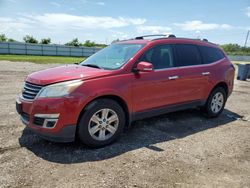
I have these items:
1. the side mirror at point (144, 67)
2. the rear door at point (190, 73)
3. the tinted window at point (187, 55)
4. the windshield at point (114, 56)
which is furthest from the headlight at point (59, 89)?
the tinted window at point (187, 55)

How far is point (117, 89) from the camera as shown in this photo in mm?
4211

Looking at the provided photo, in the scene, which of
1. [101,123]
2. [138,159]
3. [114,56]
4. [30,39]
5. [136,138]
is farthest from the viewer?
[30,39]

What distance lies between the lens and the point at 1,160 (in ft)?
12.0

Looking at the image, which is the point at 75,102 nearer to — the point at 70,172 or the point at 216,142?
the point at 70,172

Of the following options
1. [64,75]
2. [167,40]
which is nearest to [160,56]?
[167,40]

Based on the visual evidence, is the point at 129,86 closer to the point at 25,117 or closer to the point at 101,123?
the point at 101,123

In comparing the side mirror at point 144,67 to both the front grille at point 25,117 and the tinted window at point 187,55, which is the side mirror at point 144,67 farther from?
the front grille at point 25,117

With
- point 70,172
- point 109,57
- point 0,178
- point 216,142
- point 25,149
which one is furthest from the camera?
point 109,57

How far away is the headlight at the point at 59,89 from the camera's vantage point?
3768mm

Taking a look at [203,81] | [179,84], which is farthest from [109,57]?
[203,81]

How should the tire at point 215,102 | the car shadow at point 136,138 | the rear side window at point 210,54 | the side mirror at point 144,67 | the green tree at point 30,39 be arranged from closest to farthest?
the car shadow at point 136,138, the side mirror at point 144,67, the rear side window at point 210,54, the tire at point 215,102, the green tree at point 30,39

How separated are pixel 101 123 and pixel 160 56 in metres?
1.85

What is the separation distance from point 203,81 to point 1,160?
432 centimetres

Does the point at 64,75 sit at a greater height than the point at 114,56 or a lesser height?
lesser
